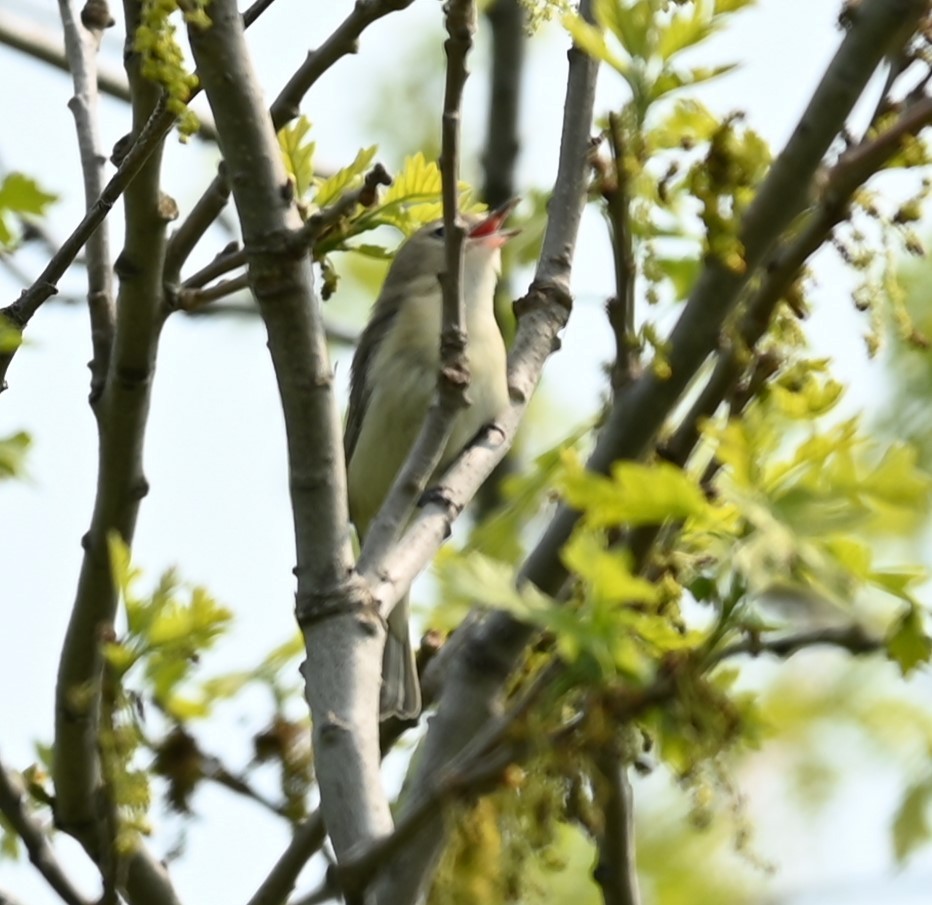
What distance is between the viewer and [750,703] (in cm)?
232

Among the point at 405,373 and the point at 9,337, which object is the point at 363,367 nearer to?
the point at 405,373

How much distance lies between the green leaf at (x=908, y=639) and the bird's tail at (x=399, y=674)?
2064mm

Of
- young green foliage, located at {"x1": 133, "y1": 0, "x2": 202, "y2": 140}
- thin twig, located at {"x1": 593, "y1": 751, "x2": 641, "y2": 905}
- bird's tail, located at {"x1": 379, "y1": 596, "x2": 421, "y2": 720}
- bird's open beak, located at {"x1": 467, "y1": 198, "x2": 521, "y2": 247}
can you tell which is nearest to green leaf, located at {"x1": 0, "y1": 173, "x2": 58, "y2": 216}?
young green foliage, located at {"x1": 133, "y1": 0, "x2": 202, "y2": 140}

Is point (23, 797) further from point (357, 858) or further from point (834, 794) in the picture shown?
point (834, 794)

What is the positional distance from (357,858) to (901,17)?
138 cm

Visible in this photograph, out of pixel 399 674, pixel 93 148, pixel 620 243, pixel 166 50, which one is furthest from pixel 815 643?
pixel 399 674

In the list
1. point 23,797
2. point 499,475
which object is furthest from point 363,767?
point 499,475

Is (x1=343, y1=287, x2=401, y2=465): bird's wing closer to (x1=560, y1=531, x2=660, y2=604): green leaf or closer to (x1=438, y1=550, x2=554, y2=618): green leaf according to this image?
(x1=438, y1=550, x2=554, y2=618): green leaf

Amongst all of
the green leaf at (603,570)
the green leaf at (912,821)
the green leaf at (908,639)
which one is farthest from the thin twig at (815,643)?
the green leaf at (912,821)

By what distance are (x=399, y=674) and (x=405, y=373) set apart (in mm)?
1212

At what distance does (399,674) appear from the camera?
16.3 ft

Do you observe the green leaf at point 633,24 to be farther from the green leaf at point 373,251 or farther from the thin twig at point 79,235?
the green leaf at point 373,251

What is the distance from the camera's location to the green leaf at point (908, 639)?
7.27 feet

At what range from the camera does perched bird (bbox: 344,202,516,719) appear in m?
5.37
